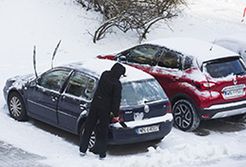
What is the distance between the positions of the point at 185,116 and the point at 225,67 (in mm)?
1304

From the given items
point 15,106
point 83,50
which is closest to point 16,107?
point 15,106

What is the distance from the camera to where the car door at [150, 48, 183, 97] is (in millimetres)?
12500

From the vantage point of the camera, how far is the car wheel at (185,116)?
12.1 m

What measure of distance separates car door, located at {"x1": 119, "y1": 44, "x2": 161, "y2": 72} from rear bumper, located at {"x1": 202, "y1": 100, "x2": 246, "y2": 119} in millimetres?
1794

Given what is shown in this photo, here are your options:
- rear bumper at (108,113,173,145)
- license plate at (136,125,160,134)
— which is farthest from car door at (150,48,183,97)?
license plate at (136,125,160,134)

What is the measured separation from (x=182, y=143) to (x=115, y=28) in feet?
29.5

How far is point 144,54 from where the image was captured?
13.4m

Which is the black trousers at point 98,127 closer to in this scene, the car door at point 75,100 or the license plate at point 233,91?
the car door at point 75,100

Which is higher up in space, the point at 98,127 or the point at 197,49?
the point at 197,49

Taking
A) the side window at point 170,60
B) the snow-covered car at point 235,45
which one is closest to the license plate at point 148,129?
the side window at point 170,60

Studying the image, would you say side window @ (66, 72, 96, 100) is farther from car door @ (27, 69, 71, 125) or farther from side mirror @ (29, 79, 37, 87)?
side mirror @ (29, 79, 37, 87)

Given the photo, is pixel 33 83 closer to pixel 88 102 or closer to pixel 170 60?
pixel 88 102

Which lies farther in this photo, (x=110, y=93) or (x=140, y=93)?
(x=140, y=93)

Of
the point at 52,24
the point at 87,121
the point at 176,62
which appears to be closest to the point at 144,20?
the point at 52,24
